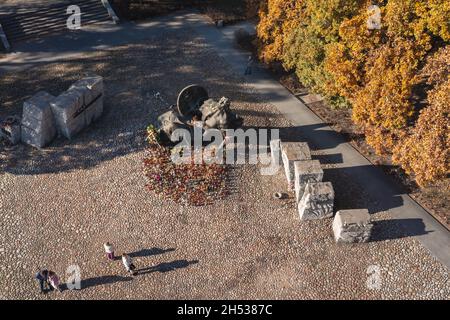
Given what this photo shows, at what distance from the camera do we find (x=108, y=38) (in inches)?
1164

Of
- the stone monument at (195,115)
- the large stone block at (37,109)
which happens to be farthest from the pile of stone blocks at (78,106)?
the stone monument at (195,115)

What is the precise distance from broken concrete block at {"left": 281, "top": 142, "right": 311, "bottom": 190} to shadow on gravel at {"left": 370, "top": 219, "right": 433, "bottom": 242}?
13.7 ft

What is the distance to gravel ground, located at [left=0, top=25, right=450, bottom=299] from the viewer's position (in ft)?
56.0

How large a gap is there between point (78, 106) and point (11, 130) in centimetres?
349

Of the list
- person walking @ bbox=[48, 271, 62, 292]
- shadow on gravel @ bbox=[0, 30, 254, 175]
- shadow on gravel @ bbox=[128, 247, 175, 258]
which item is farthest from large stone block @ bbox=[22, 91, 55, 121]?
shadow on gravel @ bbox=[128, 247, 175, 258]

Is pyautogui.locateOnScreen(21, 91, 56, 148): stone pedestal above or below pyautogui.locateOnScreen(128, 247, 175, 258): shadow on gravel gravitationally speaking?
above

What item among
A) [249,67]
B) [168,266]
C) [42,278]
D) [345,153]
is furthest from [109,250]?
[249,67]

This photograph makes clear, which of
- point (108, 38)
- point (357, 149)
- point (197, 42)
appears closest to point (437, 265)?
point (357, 149)

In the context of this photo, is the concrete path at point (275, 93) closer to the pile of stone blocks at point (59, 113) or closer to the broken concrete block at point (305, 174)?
the broken concrete block at point (305, 174)

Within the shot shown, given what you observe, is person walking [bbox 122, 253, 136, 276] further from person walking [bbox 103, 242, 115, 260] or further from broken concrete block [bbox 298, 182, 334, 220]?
broken concrete block [bbox 298, 182, 334, 220]

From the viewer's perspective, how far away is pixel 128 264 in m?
17.1

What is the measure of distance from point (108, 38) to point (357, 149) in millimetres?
18071

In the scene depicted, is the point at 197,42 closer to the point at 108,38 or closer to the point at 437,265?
the point at 108,38
